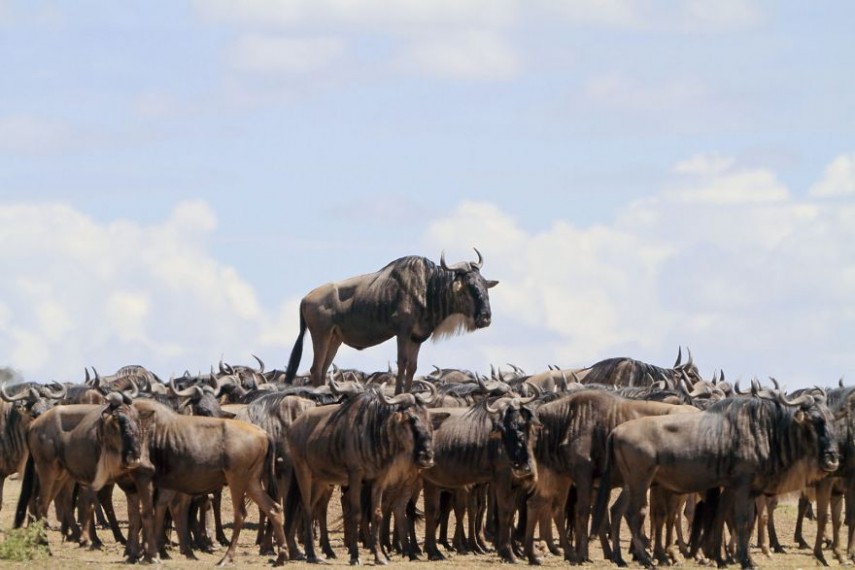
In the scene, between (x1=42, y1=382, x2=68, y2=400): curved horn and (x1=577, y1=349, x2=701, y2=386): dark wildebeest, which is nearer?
(x1=42, y1=382, x2=68, y2=400): curved horn

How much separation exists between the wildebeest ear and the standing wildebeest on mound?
8.96 feet

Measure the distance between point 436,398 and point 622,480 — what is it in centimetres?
452

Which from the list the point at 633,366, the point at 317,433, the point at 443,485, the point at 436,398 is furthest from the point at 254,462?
the point at 633,366

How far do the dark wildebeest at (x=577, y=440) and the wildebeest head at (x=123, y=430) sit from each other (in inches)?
200

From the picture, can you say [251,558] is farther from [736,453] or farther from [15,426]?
[736,453]

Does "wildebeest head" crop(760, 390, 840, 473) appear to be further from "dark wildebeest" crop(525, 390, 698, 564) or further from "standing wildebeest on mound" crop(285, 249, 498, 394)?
"standing wildebeest on mound" crop(285, 249, 498, 394)

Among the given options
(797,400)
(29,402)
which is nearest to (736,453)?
(797,400)

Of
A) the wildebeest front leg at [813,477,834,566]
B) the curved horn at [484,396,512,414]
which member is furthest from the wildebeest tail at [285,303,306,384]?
the wildebeest front leg at [813,477,834,566]

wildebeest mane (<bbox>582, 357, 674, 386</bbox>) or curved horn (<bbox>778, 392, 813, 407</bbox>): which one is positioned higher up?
wildebeest mane (<bbox>582, 357, 674, 386</bbox>)

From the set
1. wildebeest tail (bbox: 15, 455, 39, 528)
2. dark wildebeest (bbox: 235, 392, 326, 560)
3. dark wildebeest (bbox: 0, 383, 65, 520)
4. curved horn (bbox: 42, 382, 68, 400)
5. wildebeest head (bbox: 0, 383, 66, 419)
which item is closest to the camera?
wildebeest tail (bbox: 15, 455, 39, 528)

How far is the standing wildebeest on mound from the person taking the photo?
27.1m

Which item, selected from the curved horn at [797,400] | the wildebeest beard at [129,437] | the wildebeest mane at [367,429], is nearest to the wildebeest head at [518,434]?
the wildebeest mane at [367,429]

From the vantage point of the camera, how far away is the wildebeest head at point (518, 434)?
21953mm

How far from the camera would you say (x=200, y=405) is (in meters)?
23.5
